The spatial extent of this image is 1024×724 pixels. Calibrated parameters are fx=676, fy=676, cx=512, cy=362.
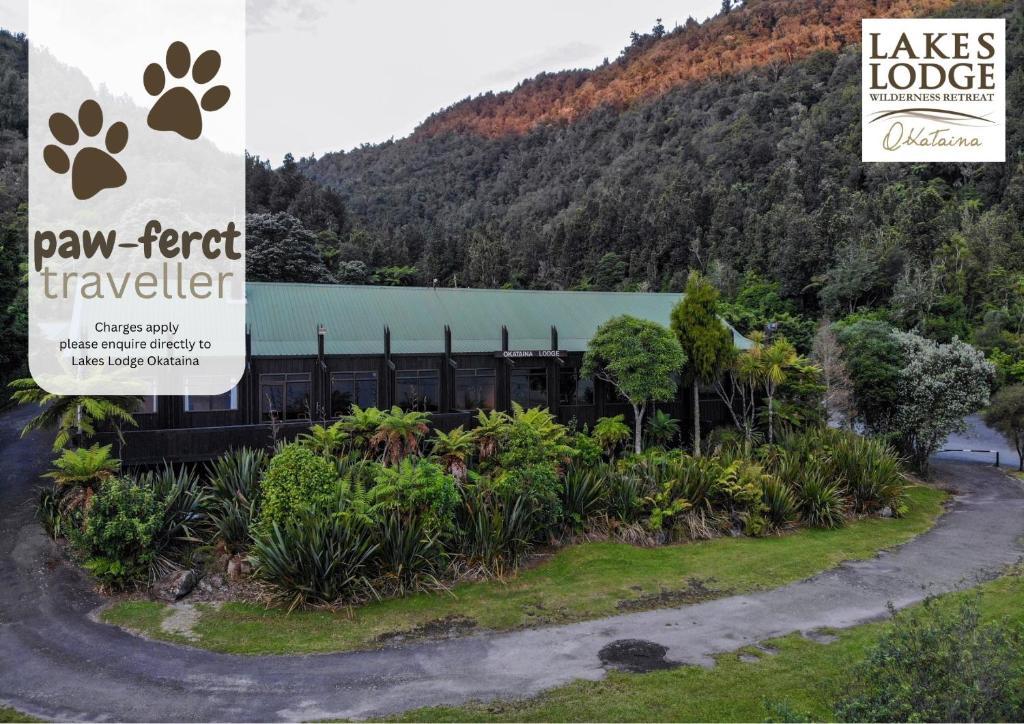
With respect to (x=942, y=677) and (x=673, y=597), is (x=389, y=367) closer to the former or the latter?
(x=673, y=597)

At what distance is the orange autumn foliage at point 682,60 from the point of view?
355 feet

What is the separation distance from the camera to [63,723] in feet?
28.4

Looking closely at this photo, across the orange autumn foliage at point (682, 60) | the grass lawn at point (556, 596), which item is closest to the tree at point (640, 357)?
the grass lawn at point (556, 596)

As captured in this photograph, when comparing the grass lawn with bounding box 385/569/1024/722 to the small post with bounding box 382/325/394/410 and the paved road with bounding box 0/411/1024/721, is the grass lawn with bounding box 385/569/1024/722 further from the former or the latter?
the small post with bounding box 382/325/394/410

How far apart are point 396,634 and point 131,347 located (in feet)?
38.9

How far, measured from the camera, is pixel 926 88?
35.7m

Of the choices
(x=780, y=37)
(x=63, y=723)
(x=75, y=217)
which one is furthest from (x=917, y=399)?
(x=780, y=37)

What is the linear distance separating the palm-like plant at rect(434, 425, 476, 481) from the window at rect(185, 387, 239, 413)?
Answer: 21.3ft

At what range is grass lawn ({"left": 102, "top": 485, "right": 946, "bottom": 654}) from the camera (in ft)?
37.9

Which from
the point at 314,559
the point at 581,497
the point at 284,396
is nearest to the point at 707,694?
the point at 314,559

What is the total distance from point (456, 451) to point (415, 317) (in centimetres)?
763

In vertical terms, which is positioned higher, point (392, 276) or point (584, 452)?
point (392, 276)

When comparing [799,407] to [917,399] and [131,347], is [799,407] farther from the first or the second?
[131,347]

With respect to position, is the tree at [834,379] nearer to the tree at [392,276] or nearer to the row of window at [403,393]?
the row of window at [403,393]
